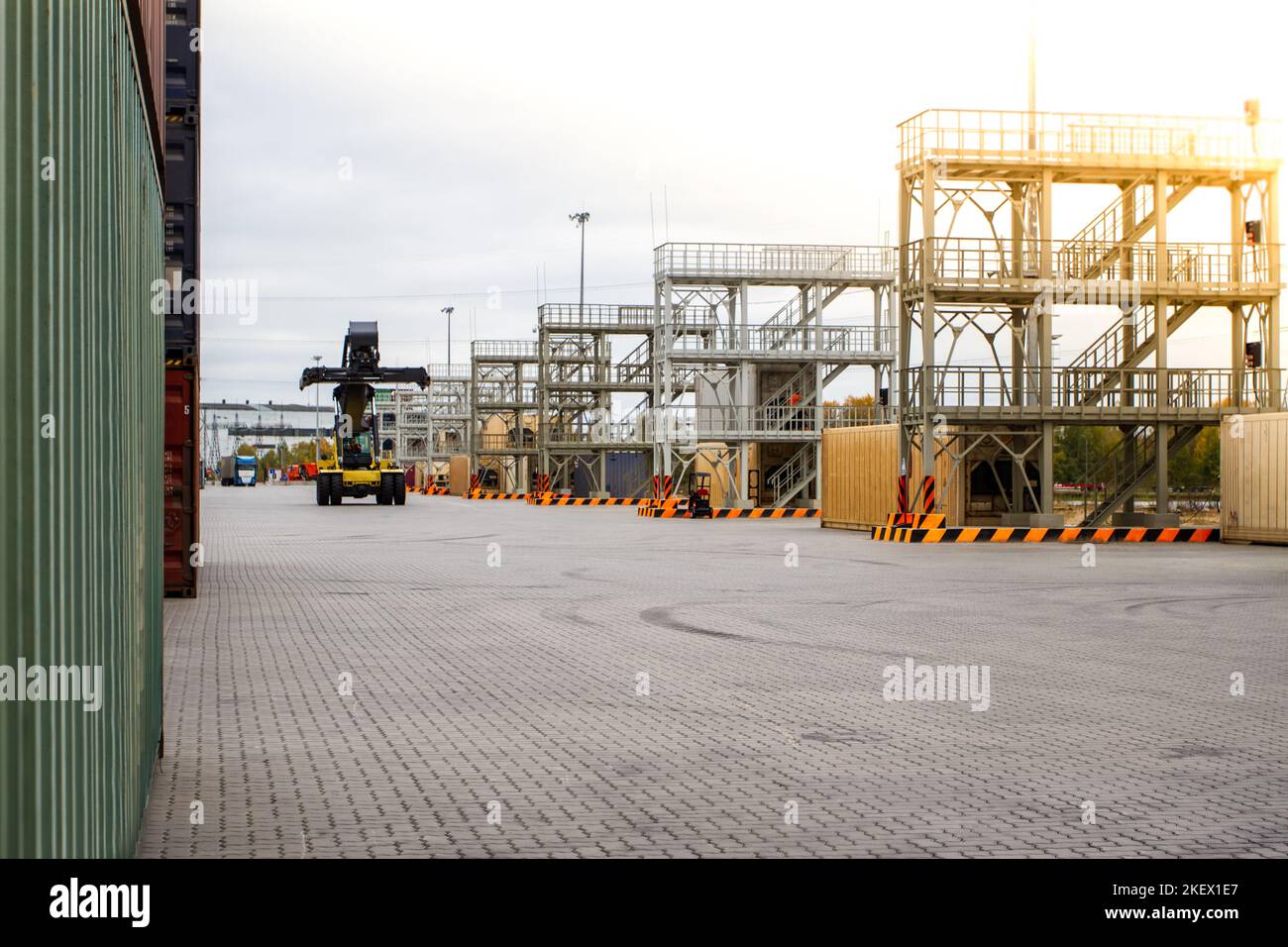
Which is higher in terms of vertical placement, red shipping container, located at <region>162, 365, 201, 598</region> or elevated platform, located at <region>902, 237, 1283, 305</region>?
elevated platform, located at <region>902, 237, 1283, 305</region>

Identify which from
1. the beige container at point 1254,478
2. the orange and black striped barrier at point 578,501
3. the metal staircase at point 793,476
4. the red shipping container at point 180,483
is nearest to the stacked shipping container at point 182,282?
the red shipping container at point 180,483

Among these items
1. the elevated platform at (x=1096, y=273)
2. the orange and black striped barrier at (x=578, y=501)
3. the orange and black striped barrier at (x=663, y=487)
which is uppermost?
the elevated platform at (x=1096, y=273)

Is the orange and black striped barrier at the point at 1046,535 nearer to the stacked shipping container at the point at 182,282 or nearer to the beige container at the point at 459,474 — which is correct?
the stacked shipping container at the point at 182,282

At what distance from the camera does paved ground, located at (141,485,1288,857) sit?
670 centimetres

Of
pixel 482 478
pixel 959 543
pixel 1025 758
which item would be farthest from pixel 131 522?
pixel 482 478

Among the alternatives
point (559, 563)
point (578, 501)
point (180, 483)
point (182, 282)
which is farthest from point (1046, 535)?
point (578, 501)

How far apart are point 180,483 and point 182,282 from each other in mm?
2489

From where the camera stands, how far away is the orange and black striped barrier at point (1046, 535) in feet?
109

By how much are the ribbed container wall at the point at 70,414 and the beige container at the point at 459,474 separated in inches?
3536

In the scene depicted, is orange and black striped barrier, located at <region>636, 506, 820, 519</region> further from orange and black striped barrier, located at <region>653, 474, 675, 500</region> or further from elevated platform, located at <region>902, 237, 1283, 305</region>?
elevated platform, located at <region>902, 237, 1283, 305</region>

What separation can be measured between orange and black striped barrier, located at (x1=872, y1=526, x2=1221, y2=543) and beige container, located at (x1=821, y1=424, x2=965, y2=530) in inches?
71.7
